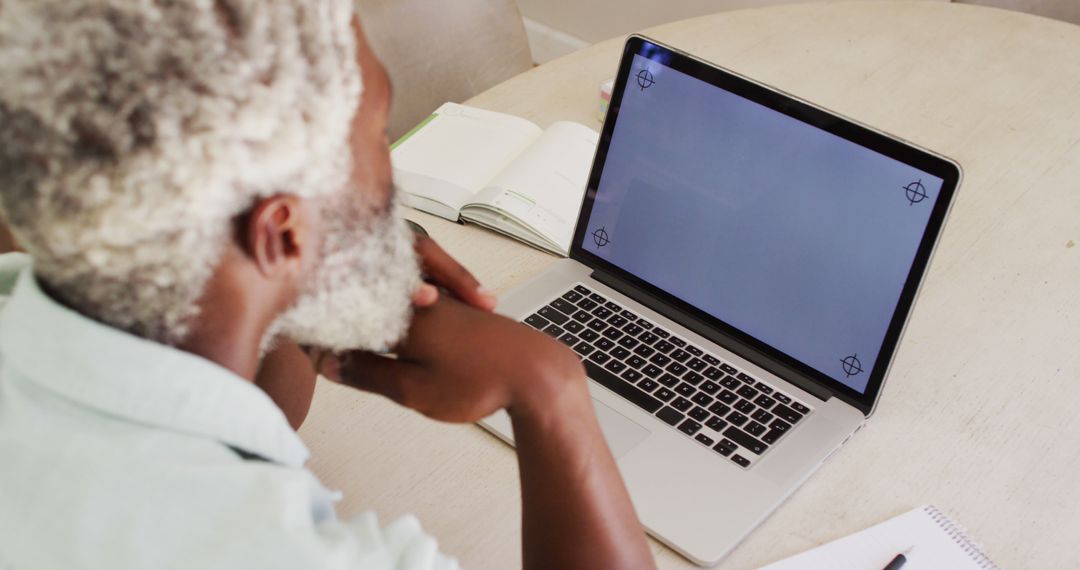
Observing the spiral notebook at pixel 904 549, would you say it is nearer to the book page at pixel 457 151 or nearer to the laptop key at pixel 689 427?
the laptop key at pixel 689 427

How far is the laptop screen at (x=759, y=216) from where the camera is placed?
0.94 m

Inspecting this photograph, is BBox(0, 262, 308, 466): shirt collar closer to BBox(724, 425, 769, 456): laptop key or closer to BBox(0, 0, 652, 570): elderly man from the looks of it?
BBox(0, 0, 652, 570): elderly man

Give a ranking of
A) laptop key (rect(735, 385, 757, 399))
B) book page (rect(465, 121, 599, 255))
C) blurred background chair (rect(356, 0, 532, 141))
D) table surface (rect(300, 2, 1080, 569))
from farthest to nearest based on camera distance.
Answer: blurred background chair (rect(356, 0, 532, 141))
book page (rect(465, 121, 599, 255))
laptop key (rect(735, 385, 757, 399))
table surface (rect(300, 2, 1080, 569))

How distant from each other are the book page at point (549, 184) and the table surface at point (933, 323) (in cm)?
4

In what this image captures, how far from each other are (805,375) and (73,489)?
0.69 m

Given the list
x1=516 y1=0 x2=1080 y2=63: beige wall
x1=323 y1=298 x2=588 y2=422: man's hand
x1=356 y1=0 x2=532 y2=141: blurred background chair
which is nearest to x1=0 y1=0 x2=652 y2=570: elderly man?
x1=323 y1=298 x2=588 y2=422: man's hand

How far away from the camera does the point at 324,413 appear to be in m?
0.97

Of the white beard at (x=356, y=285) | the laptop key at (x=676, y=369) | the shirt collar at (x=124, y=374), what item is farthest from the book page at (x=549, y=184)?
the shirt collar at (x=124, y=374)

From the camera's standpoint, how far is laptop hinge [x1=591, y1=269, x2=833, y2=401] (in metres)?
1.00

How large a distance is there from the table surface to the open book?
0.03 metres

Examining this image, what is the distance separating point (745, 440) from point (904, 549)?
0.16 m

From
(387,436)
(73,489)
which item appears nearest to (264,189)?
(73,489)

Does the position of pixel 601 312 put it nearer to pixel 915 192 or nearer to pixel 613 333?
pixel 613 333

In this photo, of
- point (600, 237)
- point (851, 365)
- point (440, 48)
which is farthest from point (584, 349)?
point (440, 48)
